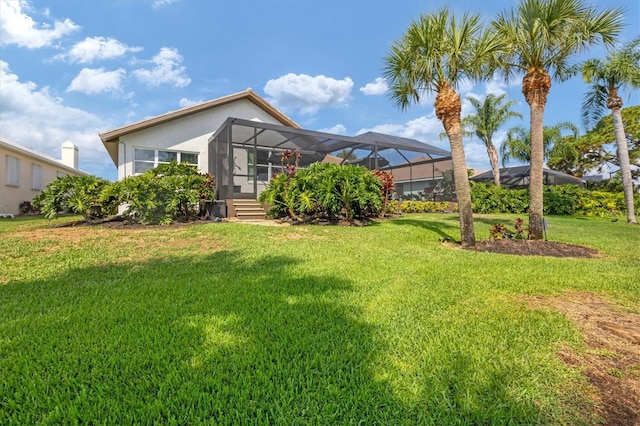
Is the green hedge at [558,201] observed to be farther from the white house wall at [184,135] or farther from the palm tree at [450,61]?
the white house wall at [184,135]

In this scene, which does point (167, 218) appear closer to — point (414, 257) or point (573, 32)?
point (414, 257)

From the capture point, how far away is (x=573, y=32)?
6965 millimetres

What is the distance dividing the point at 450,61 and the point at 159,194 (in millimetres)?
8127

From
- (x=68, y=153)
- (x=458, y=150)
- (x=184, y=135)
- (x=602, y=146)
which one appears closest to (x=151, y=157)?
(x=184, y=135)

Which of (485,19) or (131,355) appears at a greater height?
(485,19)

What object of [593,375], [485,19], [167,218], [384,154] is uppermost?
[485,19]

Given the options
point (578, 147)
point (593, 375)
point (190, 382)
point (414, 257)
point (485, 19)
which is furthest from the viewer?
point (578, 147)

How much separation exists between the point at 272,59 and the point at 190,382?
13.1m

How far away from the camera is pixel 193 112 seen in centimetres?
1428

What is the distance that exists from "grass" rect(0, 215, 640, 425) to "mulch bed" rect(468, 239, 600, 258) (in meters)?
1.16

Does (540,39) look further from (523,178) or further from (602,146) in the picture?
(602,146)

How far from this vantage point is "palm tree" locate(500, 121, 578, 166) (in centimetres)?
2208

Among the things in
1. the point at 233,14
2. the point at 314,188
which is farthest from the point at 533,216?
the point at 233,14

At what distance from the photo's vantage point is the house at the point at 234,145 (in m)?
12.3
